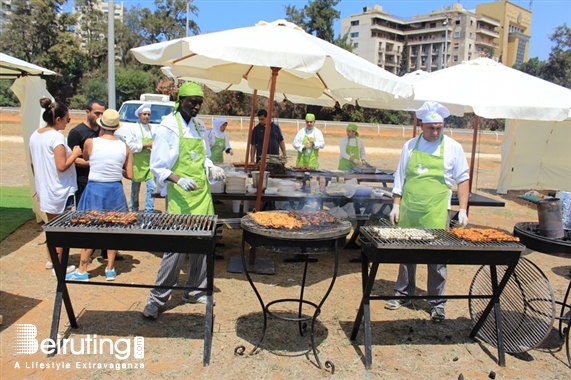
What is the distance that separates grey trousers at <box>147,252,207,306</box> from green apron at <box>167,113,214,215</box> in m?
0.43

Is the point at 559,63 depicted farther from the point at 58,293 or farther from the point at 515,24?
the point at 515,24

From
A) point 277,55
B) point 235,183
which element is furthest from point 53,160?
point 277,55

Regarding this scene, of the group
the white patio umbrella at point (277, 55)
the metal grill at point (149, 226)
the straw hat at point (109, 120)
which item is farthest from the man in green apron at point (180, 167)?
the straw hat at point (109, 120)

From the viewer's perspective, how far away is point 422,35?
95750mm

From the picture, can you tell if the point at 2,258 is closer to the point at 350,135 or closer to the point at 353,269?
the point at 353,269

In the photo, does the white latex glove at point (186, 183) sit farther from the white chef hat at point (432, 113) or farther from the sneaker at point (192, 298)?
the white chef hat at point (432, 113)

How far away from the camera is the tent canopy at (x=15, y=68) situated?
→ 5.81 metres

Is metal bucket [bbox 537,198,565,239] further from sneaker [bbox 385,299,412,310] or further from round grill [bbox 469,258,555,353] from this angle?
sneaker [bbox 385,299,412,310]

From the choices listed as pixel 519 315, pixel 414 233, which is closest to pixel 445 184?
pixel 414 233

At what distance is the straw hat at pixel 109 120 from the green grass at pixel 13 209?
309 cm

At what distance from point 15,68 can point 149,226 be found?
4.43m

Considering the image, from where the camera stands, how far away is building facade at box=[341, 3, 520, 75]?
90.1 meters

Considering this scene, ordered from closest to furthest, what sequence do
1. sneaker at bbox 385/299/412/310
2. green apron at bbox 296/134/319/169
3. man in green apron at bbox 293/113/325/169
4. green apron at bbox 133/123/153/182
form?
sneaker at bbox 385/299/412/310, green apron at bbox 133/123/153/182, man in green apron at bbox 293/113/325/169, green apron at bbox 296/134/319/169

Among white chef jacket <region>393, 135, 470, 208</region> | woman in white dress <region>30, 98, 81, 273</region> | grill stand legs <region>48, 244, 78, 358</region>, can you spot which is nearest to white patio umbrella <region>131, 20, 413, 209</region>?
white chef jacket <region>393, 135, 470, 208</region>
